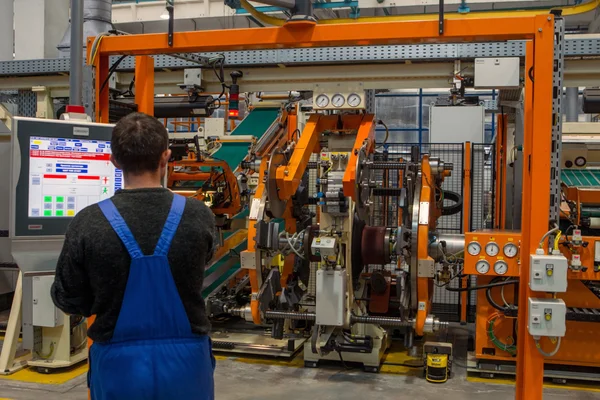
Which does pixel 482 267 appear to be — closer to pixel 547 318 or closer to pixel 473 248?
pixel 473 248

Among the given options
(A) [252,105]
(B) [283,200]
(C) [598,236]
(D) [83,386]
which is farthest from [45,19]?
(C) [598,236]

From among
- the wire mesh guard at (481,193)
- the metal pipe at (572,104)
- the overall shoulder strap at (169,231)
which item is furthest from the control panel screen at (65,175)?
the metal pipe at (572,104)

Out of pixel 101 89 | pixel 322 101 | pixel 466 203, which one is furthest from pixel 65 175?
pixel 466 203

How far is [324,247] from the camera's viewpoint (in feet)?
16.6

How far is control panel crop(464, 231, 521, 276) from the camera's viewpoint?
5.33 metres

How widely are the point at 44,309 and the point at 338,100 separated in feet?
10.1

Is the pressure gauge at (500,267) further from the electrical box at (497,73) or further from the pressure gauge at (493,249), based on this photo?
the electrical box at (497,73)

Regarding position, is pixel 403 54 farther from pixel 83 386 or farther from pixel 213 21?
pixel 213 21

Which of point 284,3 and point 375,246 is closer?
point 284,3

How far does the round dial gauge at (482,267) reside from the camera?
5.36m

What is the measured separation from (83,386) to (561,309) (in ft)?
12.8

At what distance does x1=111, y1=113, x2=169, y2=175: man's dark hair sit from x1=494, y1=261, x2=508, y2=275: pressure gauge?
3934 millimetres

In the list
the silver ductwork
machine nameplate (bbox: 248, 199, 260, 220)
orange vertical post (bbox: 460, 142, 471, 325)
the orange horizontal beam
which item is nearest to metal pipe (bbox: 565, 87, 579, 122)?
orange vertical post (bbox: 460, 142, 471, 325)

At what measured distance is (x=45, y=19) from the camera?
730 centimetres
